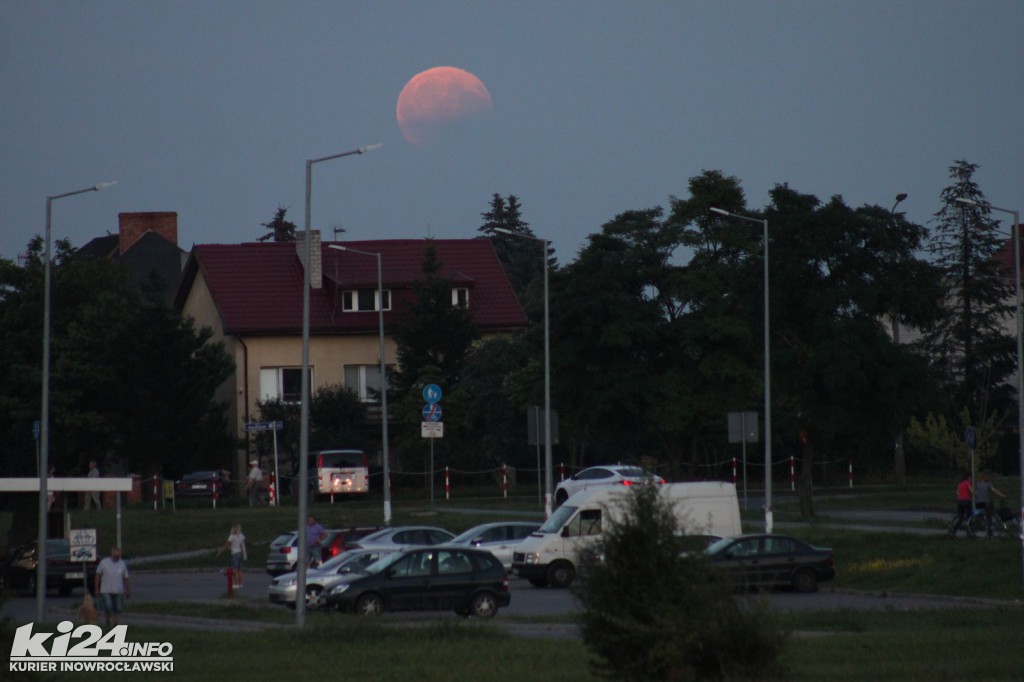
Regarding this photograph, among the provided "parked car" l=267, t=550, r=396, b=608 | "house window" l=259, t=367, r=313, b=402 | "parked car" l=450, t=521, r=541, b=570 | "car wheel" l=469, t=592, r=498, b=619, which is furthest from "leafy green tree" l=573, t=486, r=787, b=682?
"house window" l=259, t=367, r=313, b=402

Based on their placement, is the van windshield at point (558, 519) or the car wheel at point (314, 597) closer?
the car wheel at point (314, 597)

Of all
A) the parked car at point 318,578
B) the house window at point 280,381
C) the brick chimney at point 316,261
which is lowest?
the parked car at point 318,578

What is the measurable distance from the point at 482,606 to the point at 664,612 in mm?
13257

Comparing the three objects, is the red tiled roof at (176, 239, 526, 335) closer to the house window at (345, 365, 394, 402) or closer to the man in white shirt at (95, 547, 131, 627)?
the house window at (345, 365, 394, 402)

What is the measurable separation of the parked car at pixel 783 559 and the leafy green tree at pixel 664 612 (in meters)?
16.1

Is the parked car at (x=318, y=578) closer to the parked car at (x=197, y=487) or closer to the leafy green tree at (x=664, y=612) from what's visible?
the leafy green tree at (x=664, y=612)

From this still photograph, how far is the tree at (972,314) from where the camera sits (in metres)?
72.4

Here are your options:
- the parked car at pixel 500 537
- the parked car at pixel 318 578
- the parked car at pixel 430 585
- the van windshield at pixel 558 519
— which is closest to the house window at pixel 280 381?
the parked car at pixel 500 537

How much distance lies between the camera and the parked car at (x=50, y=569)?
34.5 meters

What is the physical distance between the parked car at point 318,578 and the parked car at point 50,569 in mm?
7948

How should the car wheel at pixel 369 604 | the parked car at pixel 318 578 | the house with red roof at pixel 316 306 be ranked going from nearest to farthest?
1. the car wheel at pixel 369 604
2. the parked car at pixel 318 578
3. the house with red roof at pixel 316 306

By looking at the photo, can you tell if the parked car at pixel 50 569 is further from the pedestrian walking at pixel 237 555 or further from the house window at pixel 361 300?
the house window at pixel 361 300

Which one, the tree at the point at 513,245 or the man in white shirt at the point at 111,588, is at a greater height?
the tree at the point at 513,245

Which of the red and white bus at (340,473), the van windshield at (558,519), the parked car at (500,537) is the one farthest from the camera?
the red and white bus at (340,473)
